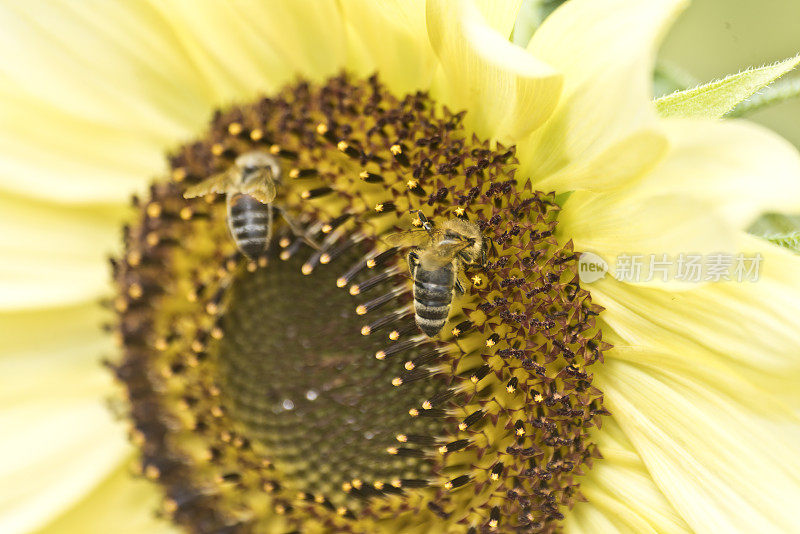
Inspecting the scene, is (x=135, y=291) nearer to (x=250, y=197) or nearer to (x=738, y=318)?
(x=250, y=197)

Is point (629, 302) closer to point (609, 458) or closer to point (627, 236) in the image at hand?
point (627, 236)

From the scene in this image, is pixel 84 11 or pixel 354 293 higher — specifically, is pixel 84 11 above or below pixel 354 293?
above

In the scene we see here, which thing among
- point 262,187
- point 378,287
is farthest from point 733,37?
point 262,187

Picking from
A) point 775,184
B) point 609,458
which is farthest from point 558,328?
point 775,184

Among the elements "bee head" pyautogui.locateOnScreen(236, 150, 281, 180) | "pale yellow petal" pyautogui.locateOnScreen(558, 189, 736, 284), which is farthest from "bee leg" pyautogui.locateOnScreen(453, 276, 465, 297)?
"bee head" pyautogui.locateOnScreen(236, 150, 281, 180)

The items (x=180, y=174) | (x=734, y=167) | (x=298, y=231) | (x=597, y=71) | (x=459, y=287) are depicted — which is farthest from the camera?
(x=180, y=174)

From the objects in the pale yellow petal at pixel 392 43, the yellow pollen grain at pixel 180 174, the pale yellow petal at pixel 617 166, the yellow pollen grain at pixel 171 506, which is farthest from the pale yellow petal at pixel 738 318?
the yellow pollen grain at pixel 171 506
